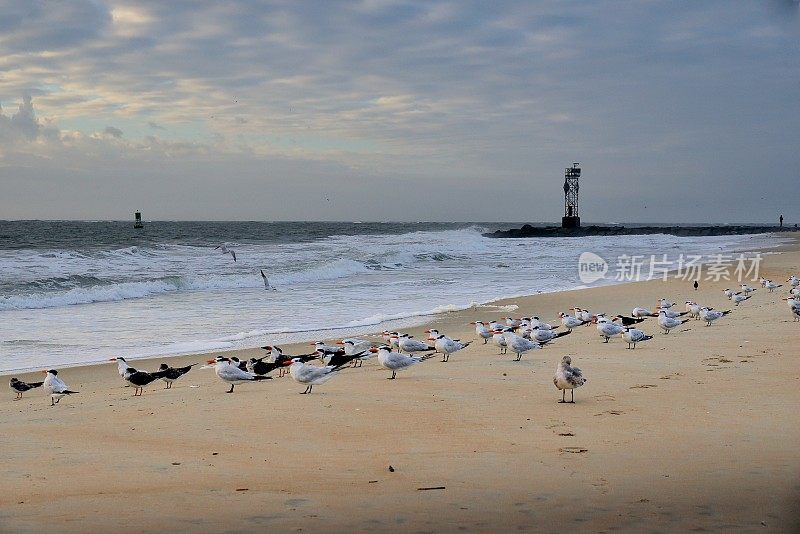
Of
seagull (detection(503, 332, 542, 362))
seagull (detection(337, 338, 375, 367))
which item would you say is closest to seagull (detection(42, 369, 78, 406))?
seagull (detection(337, 338, 375, 367))

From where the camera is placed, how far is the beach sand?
13.8 feet

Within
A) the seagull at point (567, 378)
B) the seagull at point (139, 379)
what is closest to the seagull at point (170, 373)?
the seagull at point (139, 379)

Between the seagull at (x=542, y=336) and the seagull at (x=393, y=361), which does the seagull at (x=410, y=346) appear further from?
the seagull at (x=542, y=336)

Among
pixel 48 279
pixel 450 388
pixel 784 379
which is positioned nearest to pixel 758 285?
pixel 784 379

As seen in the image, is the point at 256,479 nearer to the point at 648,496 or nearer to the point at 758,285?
the point at 648,496

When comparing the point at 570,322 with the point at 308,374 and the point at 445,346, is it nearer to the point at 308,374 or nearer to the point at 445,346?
the point at 445,346

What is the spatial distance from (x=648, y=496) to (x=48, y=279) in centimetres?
2585

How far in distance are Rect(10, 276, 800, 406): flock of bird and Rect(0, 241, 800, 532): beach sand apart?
20 centimetres

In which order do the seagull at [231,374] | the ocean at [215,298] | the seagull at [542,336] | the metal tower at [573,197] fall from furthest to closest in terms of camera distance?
the metal tower at [573,197]
the ocean at [215,298]
the seagull at [542,336]
the seagull at [231,374]

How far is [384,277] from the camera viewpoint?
100.0 ft
